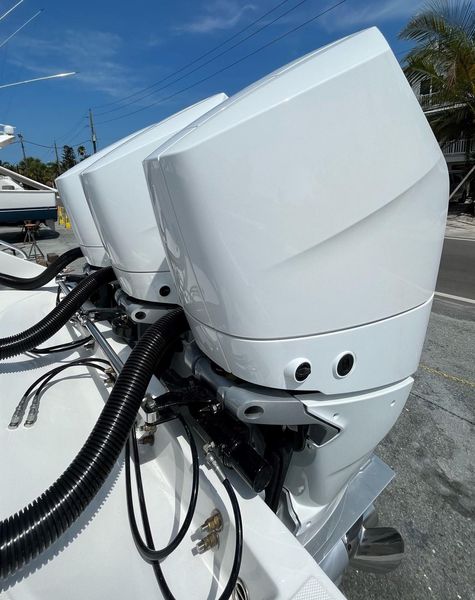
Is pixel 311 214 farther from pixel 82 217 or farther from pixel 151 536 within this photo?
pixel 82 217

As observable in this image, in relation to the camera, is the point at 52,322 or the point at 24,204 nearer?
the point at 52,322

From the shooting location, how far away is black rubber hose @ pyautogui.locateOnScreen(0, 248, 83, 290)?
2.60m

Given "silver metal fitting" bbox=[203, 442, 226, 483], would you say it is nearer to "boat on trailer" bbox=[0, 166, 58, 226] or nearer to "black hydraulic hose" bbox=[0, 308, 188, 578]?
"black hydraulic hose" bbox=[0, 308, 188, 578]

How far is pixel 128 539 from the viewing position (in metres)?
0.92

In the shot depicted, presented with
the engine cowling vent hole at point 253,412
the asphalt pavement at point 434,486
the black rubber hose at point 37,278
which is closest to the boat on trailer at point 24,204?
the black rubber hose at point 37,278

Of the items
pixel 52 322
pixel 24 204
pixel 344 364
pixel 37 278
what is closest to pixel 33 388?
pixel 52 322

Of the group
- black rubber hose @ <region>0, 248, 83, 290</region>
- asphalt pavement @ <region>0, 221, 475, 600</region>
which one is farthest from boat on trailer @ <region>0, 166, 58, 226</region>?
asphalt pavement @ <region>0, 221, 475, 600</region>

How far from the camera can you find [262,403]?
2.73ft

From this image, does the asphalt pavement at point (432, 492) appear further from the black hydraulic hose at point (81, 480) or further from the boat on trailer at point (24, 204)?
the boat on trailer at point (24, 204)

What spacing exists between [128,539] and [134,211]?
3.27 feet

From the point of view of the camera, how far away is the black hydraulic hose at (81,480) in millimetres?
725

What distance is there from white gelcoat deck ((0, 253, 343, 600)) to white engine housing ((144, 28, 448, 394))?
0.30 meters

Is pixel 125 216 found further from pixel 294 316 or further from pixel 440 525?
pixel 440 525

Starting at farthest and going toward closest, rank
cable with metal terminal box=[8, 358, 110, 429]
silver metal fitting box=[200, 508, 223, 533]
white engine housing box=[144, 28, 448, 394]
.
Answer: cable with metal terminal box=[8, 358, 110, 429] < silver metal fitting box=[200, 508, 223, 533] < white engine housing box=[144, 28, 448, 394]
